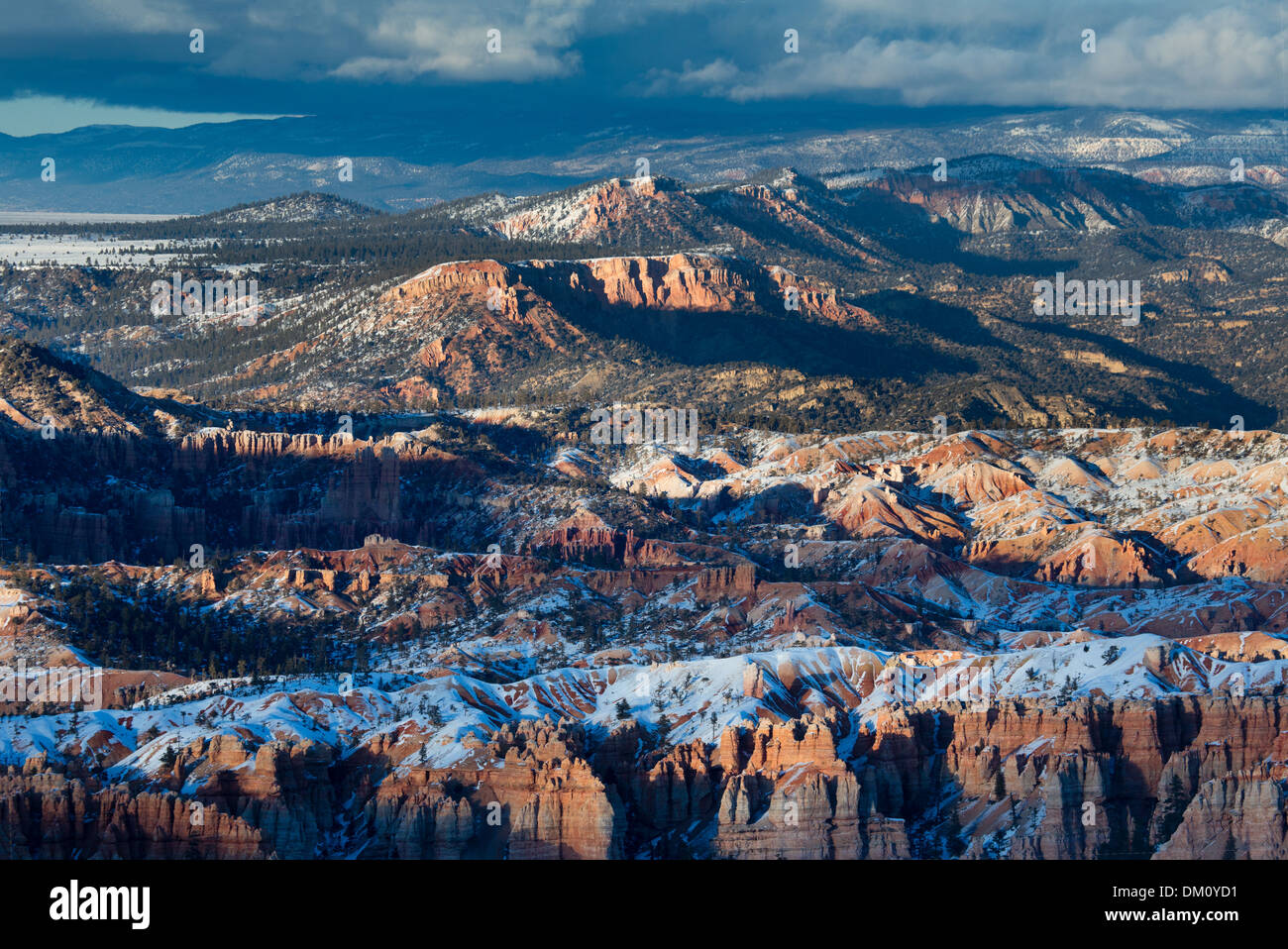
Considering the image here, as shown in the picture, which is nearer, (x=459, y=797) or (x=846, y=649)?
(x=459, y=797)

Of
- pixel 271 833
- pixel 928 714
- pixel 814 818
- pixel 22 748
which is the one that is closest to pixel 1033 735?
pixel 928 714

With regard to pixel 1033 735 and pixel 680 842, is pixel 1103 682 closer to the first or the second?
pixel 1033 735

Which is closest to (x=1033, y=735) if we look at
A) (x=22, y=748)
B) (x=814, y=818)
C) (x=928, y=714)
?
(x=928, y=714)

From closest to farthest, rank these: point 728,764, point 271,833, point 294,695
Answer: point 271,833, point 728,764, point 294,695

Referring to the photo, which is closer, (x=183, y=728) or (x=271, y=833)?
(x=271, y=833)
